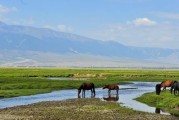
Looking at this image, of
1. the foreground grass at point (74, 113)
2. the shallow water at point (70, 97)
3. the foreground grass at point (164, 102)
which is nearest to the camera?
the foreground grass at point (74, 113)

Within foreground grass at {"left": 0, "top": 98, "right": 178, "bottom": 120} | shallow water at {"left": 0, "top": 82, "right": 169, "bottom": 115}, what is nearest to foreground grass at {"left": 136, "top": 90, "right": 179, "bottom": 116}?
shallow water at {"left": 0, "top": 82, "right": 169, "bottom": 115}

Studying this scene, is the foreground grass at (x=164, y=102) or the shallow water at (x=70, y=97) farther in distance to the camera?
the shallow water at (x=70, y=97)

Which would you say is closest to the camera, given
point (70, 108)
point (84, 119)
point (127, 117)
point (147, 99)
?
point (84, 119)

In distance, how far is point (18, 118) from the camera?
30469mm

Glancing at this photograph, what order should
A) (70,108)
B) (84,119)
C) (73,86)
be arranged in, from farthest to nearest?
(73,86), (70,108), (84,119)

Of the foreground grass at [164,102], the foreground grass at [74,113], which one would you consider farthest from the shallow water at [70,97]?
the foreground grass at [74,113]

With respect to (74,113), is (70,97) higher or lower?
higher

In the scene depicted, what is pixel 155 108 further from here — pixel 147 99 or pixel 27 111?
pixel 27 111

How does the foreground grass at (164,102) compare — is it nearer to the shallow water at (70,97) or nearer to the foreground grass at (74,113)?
the shallow water at (70,97)

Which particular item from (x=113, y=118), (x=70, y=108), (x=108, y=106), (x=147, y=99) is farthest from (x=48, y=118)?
(x=147, y=99)

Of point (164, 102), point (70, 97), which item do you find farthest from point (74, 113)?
point (70, 97)

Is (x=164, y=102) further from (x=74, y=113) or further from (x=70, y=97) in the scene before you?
(x=70, y=97)

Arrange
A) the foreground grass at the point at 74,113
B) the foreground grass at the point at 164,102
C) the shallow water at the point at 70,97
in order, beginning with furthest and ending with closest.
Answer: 1. the shallow water at the point at 70,97
2. the foreground grass at the point at 164,102
3. the foreground grass at the point at 74,113

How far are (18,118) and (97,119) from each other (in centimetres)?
568
